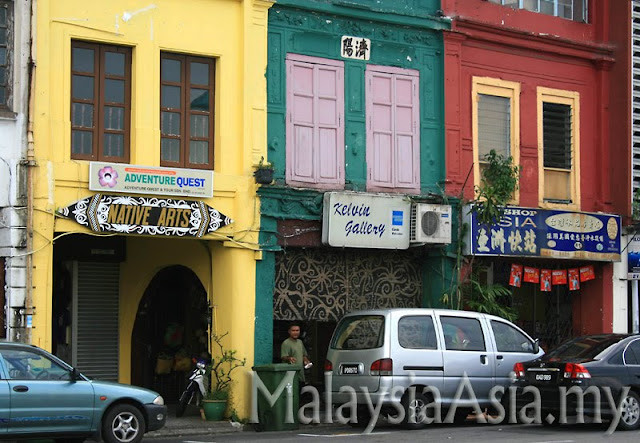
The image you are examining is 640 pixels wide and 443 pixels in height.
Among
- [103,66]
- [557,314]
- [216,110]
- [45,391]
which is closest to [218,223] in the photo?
[216,110]

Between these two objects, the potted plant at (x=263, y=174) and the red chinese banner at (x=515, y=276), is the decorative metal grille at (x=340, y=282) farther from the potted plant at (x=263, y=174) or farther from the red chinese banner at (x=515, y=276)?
the red chinese banner at (x=515, y=276)

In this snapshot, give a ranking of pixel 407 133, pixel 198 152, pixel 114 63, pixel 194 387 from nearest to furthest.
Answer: pixel 114 63 → pixel 194 387 → pixel 198 152 → pixel 407 133

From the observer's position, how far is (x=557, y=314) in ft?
79.4

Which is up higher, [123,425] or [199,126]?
[199,126]

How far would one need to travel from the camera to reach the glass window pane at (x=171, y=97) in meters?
18.9

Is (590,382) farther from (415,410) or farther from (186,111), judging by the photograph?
(186,111)

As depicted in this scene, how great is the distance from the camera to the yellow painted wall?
17.4 metres

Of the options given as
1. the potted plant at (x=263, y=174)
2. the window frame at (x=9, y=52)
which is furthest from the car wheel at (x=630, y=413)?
the window frame at (x=9, y=52)

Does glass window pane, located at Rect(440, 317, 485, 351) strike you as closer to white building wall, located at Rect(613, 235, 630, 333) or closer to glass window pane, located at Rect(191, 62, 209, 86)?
glass window pane, located at Rect(191, 62, 209, 86)

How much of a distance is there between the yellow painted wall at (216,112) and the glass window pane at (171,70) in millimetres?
289

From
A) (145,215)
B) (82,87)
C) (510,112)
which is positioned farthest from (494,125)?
(82,87)

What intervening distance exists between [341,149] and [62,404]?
26.4 feet

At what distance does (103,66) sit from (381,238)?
19.0ft

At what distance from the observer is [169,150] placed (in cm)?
1886
